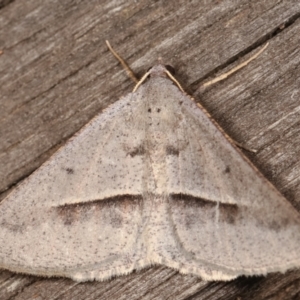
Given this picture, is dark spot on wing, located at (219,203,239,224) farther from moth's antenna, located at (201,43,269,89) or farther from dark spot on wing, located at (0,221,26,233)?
dark spot on wing, located at (0,221,26,233)

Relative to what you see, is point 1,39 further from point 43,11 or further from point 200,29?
point 200,29

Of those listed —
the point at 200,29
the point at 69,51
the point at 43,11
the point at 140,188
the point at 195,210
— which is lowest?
the point at 195,210

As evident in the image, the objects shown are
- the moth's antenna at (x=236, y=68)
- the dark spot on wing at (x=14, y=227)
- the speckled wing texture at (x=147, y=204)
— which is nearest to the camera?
the speckled wing texture at (x=147, y=204)

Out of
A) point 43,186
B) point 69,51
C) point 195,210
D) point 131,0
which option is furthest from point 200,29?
point 43,186

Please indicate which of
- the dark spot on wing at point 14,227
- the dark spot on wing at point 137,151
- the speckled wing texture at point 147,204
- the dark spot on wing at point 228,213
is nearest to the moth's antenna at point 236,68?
the speckled wing texture at point 147,204

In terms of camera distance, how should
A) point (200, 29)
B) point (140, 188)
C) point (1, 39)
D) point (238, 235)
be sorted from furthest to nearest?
point (1, 39) → point (200, 29) → point (140, 188) → point (238, 235)

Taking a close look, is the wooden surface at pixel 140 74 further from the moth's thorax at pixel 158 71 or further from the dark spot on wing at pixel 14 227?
the dark spot on wing at pixel 14 227

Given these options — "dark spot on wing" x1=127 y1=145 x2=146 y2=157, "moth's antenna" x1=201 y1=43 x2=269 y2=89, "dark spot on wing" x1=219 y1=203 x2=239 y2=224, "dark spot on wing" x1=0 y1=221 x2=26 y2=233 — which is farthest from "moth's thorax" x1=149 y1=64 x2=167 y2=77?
"dark spot on wing" x1=0 y1=221 x2=26 y2=233
